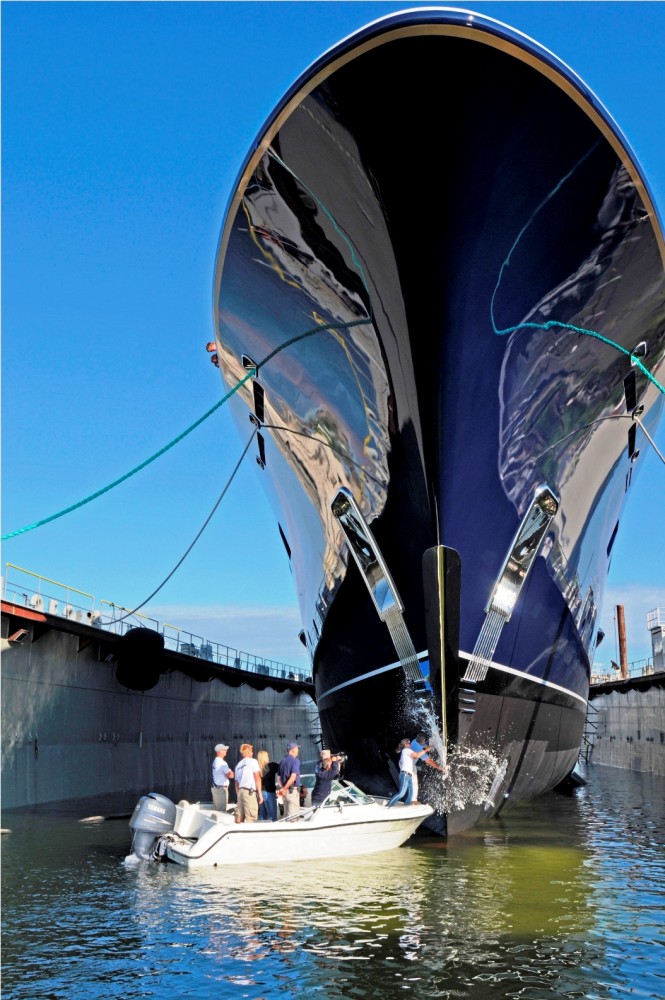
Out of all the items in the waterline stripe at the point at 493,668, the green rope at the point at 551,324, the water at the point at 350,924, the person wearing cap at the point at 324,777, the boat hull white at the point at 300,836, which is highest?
the green rope at the point at 551,324

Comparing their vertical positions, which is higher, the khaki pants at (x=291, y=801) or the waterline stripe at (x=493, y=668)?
the waterline stripe at (x=493, y=668)

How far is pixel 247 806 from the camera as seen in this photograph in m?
9.98

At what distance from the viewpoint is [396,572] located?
10555 mm

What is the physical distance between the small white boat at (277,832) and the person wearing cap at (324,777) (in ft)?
0.57

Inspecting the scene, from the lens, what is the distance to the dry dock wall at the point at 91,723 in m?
15.4

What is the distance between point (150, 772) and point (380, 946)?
51.4 ft

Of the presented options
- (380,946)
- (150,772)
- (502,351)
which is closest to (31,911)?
(380,946)

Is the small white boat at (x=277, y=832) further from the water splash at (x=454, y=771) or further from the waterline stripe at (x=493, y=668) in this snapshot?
the waterline stripe at (x=493, y=668)

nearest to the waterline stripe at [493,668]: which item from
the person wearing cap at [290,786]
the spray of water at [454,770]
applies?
the spray of water at [454,770]

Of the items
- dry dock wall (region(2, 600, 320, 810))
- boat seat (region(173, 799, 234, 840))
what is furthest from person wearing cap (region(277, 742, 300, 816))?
dry dock wall (region(2, 600, 320, 810))

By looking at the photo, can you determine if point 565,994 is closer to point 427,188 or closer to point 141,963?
point 141,963

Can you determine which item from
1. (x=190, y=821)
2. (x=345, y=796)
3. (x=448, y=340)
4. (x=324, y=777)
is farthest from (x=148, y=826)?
(x=448, y=340)

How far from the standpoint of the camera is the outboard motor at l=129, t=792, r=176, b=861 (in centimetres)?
979

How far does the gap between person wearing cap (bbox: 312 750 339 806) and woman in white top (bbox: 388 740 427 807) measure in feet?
2.39
